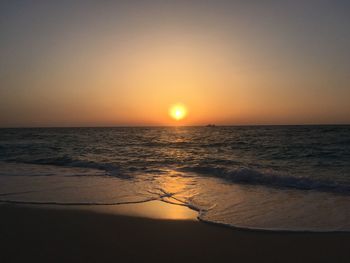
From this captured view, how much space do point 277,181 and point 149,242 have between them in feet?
21.6

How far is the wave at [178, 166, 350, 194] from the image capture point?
9054 mm

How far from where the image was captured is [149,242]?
455 centimetres

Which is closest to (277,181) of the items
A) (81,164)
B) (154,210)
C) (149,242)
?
(154,210)

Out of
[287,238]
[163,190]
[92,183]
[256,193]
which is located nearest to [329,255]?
[287,238]

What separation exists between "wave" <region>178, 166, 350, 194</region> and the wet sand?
4447mm

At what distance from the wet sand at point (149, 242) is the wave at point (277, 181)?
4.45m

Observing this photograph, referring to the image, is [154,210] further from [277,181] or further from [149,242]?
[277,181]

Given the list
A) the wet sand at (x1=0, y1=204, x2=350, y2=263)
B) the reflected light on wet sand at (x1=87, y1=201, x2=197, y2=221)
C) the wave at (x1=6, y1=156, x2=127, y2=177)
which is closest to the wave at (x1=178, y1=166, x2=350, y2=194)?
the wave at (x1=6, y1=156, x2=127, y2=177)

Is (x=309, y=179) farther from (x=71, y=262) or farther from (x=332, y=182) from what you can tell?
(x=71, y=262)

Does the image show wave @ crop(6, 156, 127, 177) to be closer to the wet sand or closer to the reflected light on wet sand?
the reflected light on wet sand

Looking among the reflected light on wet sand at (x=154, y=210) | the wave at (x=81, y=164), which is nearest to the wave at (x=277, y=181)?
the wave at (x=81, y=164)

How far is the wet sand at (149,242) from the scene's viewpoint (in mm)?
3996

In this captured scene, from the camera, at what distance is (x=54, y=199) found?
291 inches

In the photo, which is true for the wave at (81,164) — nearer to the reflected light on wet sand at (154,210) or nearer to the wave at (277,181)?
the wave at (277,181)
